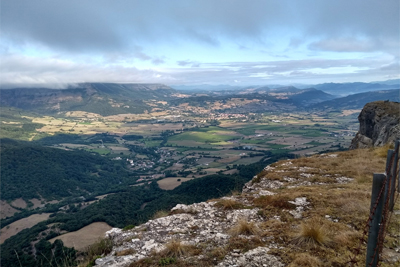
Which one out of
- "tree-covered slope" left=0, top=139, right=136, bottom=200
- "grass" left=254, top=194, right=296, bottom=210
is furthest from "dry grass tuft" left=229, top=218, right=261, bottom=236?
"tree-covered slope" left=0, top=139, right=136, bottom=200

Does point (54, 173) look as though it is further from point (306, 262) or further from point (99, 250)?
point (306, 262)

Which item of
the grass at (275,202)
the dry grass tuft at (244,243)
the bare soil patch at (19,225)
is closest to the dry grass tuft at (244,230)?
the dry grass tuft at (244,243)

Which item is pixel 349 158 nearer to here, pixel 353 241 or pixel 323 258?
pixel 353 241

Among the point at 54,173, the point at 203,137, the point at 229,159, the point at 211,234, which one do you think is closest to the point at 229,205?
the point at 211,234

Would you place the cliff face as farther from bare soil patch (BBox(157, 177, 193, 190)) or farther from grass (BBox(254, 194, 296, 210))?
bare soil patch (BBox(157, 177, 193, 190))

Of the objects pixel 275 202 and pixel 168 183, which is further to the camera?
pixel 168 183
